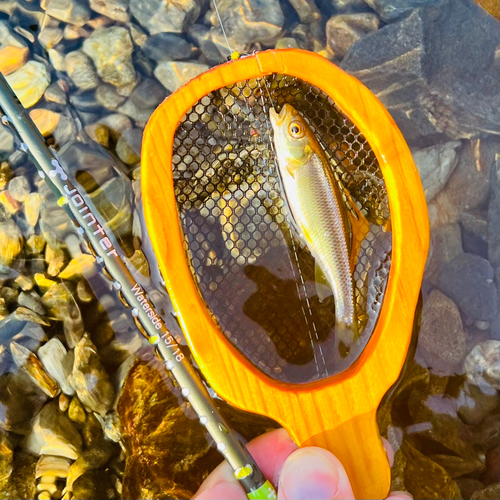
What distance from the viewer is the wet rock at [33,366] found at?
202 cm

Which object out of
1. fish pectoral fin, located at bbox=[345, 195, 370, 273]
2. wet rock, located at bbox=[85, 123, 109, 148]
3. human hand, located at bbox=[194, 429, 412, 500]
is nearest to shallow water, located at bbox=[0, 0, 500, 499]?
wet rock, located at bbox=[85, 123, 109, 148]

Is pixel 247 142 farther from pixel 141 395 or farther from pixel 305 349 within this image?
pixel 141 395

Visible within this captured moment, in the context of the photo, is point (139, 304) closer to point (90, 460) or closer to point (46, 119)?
point (90, 460)

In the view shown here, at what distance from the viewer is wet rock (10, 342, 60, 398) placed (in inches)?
79.7

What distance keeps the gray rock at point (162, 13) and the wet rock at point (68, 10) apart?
0.22 metres

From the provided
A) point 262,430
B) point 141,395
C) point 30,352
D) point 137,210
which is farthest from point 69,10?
point 262,430

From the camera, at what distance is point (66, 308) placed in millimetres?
2059

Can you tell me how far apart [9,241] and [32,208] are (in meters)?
0.18

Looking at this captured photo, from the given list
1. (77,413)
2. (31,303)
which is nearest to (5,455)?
(77,413)

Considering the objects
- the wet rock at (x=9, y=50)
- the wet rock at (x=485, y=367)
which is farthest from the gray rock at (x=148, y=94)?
the wet rock at (x=485, y=367)

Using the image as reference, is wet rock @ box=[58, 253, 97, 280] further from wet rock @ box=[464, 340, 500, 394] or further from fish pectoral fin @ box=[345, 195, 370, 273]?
wet rock @ box=[464, 340, 500, 394]

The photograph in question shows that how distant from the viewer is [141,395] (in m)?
2.01

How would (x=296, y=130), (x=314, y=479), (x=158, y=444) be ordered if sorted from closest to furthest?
(x=314, y=479), (x=296, y=130), (x=158, y=444)

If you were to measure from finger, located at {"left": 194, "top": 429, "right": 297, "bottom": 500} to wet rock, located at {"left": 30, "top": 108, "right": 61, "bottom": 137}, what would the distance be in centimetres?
164
